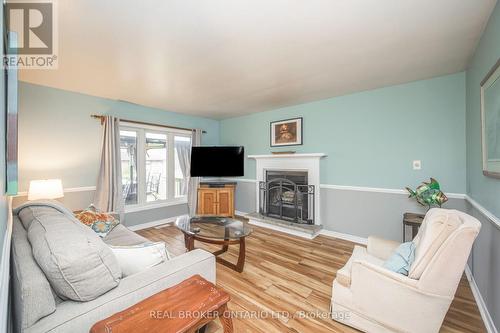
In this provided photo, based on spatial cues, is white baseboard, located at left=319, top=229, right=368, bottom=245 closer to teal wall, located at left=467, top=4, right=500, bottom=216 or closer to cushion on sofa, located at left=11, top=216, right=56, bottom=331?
teal wall, located at left=467, top=4, right=500, bottom=216

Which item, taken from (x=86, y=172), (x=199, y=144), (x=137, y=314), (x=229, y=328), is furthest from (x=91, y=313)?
(x=199, y=144)

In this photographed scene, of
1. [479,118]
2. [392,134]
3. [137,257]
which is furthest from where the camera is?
[392,134]

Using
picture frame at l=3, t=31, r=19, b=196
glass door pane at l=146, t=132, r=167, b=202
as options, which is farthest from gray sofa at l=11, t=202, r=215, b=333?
glass door pane at l=146, t=132, r=167, b=202

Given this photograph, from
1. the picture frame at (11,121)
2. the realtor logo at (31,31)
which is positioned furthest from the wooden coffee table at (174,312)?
the realtor logo at (31,31)

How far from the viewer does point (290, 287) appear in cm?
206

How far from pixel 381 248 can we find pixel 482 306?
2.73ft

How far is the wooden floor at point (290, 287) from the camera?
160 cm

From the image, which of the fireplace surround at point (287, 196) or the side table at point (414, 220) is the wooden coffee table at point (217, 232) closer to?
the fireplace surround at point (287, 196)

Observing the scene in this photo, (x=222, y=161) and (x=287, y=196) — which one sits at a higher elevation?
(x=222, y=161)

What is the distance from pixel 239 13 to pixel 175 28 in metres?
0.55

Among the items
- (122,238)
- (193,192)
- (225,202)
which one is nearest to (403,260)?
(122,238)

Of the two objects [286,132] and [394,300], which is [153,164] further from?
[394,300]

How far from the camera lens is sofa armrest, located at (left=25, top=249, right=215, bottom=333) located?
824 millimetres

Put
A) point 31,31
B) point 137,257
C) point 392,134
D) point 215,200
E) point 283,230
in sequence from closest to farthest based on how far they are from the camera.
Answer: point 137,257 < point 31,31 < point 392,134 < point 283,230 < point 215,200
